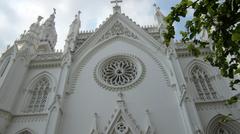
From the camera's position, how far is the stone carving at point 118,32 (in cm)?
2302

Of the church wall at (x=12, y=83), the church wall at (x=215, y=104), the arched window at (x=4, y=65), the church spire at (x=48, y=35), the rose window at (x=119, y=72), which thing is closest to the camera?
the church wall at (x=215, y=104)

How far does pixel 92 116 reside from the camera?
16.8 m

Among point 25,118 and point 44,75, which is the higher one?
point 44,75

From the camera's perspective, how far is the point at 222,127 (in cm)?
1617

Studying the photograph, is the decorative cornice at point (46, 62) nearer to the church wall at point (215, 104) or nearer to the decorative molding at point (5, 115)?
the decorative molding at point (5, 115)

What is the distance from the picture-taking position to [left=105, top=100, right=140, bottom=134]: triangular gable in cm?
1542

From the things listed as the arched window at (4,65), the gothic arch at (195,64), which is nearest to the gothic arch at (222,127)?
the gothic arch at (195,64)

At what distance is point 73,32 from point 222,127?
1783 centimetres

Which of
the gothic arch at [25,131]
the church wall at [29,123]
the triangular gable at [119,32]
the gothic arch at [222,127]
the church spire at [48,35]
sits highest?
the church spire at [48,35]

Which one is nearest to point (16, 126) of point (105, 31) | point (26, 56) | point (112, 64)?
point (26, 56)

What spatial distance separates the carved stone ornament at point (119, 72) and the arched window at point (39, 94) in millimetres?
5255

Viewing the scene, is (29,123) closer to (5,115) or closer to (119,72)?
(5,115)

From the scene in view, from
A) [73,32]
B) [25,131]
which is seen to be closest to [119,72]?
[73,32]

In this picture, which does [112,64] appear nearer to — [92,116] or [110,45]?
[110,45]
